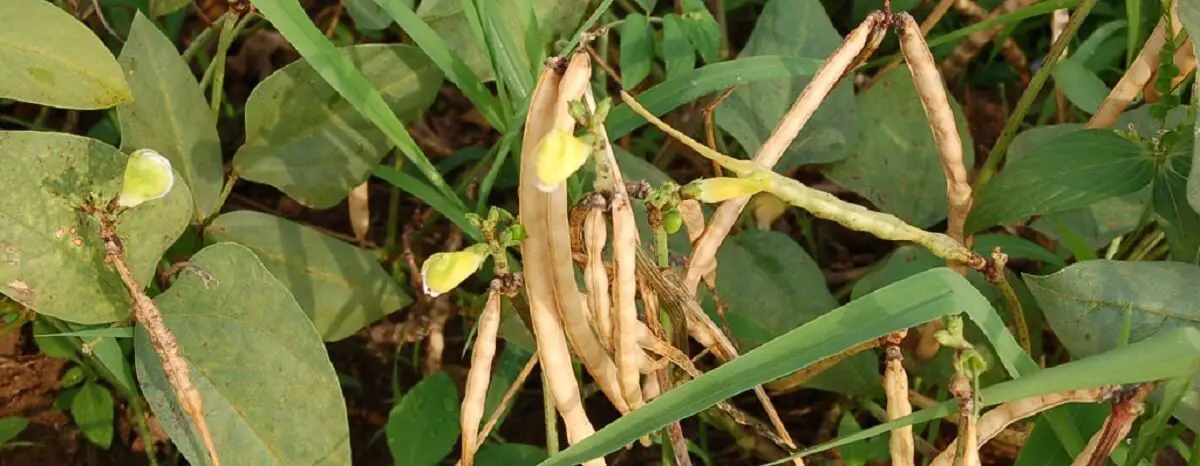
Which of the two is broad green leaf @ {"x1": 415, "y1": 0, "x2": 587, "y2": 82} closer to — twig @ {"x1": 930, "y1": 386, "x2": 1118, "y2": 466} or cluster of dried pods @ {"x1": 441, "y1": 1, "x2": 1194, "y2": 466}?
cluster of dried pods @ {"x1": 441, "y1": 1, "x2": 1194, "y2": 466}

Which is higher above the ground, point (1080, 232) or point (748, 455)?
point (1080, 232)

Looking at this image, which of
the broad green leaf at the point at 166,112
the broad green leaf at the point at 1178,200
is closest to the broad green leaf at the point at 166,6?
the broad green leaf at the point at 166,112

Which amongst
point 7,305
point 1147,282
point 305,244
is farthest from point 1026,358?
point 7,305

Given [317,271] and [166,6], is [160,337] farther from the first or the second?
[166,6]

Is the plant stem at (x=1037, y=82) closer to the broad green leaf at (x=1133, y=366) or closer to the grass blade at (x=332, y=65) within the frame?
the broad green leaf at (x=1133, y=366)

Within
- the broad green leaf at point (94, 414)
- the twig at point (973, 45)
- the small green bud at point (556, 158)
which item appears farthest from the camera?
the twig at point (973, 45)

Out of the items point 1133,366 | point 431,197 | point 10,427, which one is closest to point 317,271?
point 431,197

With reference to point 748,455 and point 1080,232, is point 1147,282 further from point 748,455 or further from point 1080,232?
point 748,455
